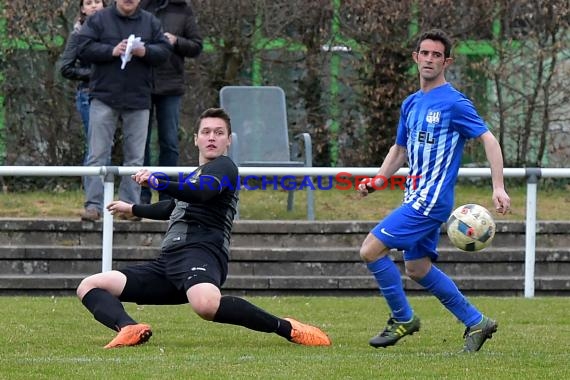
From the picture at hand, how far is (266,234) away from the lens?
1302 cm

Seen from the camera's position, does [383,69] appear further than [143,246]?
Yes

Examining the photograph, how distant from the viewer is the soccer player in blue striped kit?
8203 mm

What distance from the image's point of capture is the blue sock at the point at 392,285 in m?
8.38

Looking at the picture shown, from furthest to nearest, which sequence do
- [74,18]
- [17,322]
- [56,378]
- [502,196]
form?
[74,18] < [17,322] < [502,196] < [56,378]

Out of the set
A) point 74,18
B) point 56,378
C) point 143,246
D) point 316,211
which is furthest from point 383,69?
point 56,378

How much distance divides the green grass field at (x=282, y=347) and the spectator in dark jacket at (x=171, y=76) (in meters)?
2.33

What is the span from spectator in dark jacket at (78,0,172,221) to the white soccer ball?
15.5 feet

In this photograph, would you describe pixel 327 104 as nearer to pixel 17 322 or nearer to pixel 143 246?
pixel 143 246

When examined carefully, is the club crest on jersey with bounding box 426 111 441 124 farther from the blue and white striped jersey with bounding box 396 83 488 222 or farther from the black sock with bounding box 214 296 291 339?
the black sock with bounding box 214 296 291 339

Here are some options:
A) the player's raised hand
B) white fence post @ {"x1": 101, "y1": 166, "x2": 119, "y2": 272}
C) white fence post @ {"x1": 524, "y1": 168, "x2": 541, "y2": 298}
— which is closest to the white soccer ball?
the player's raised hand

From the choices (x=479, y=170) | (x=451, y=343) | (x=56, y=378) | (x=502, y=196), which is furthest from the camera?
(x=479, y=170)

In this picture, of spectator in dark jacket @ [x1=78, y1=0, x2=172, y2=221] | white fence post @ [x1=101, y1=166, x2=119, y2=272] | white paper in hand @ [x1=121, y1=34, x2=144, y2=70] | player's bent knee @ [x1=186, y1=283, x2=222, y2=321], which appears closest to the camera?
player's bent knee @ [x1=186, y1=283, x2=222, y2=321]

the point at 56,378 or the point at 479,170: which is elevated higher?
the point at 479,170

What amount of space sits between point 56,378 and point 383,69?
1006 cm
